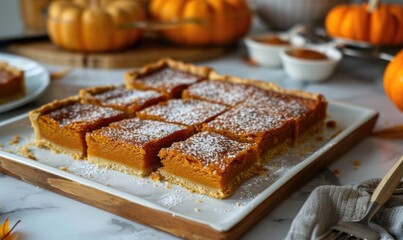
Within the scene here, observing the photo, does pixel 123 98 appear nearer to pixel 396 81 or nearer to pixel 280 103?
pixel 280 103

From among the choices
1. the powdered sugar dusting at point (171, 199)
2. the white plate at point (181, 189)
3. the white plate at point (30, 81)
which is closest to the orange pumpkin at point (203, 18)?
the white plate at point (30, 81)

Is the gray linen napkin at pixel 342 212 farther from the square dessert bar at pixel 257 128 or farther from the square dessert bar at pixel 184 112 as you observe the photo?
the square dessert bar at pixel 184 112

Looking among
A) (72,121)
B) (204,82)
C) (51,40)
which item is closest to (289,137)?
(204,82)

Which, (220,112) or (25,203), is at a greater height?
(220,112)

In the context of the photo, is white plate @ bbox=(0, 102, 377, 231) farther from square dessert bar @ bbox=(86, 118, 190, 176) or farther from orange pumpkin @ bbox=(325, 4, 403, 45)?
orange pumpkin @ bbox=(325, 4, 403, 45)

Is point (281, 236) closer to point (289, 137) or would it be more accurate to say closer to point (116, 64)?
point (289, 137)

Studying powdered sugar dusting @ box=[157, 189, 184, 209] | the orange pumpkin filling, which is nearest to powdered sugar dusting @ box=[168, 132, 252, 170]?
powdered sugar dusting @ box=[157, 189, 184, 209]
